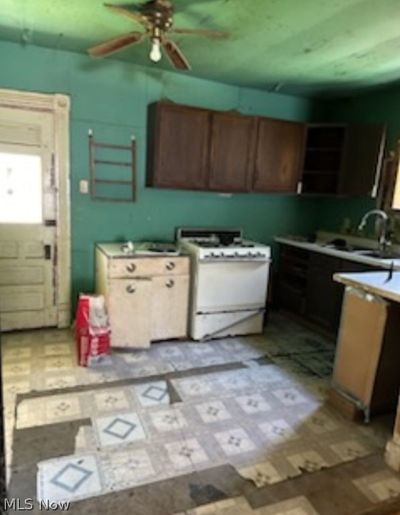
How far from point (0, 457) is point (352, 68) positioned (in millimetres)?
3670

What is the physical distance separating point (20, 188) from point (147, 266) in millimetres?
1337

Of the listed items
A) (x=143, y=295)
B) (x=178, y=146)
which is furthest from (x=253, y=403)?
(x=178, y=146)

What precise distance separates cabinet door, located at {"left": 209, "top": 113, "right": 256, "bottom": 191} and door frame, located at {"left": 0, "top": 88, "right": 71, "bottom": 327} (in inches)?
54.1

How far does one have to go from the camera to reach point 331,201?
4641 mm

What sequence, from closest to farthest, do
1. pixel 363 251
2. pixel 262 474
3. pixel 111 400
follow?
pixel 262 474, pixel 111 400, pixel 363 251

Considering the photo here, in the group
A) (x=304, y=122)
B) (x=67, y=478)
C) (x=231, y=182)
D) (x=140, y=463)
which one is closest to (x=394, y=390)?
(x=140, y=463)

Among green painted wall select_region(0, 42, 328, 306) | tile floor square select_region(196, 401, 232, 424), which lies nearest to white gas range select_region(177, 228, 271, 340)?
green painted wall select_region(0, 42, 328, 306)

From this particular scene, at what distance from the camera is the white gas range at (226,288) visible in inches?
138

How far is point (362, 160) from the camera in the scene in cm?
392

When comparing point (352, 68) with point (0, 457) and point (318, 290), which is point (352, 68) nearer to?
point (318, 290)

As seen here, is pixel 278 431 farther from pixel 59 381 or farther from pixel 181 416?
pixel 59 381

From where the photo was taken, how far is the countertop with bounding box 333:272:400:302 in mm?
2201

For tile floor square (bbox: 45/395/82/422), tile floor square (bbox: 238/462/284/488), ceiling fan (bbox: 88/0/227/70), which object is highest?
ceiling fan (bbox: 88/0/227/70)

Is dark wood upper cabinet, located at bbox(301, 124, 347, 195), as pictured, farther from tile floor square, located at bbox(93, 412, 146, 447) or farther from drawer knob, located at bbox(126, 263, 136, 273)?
tile floor square, located at bbox(93, 412, 146, 447)
